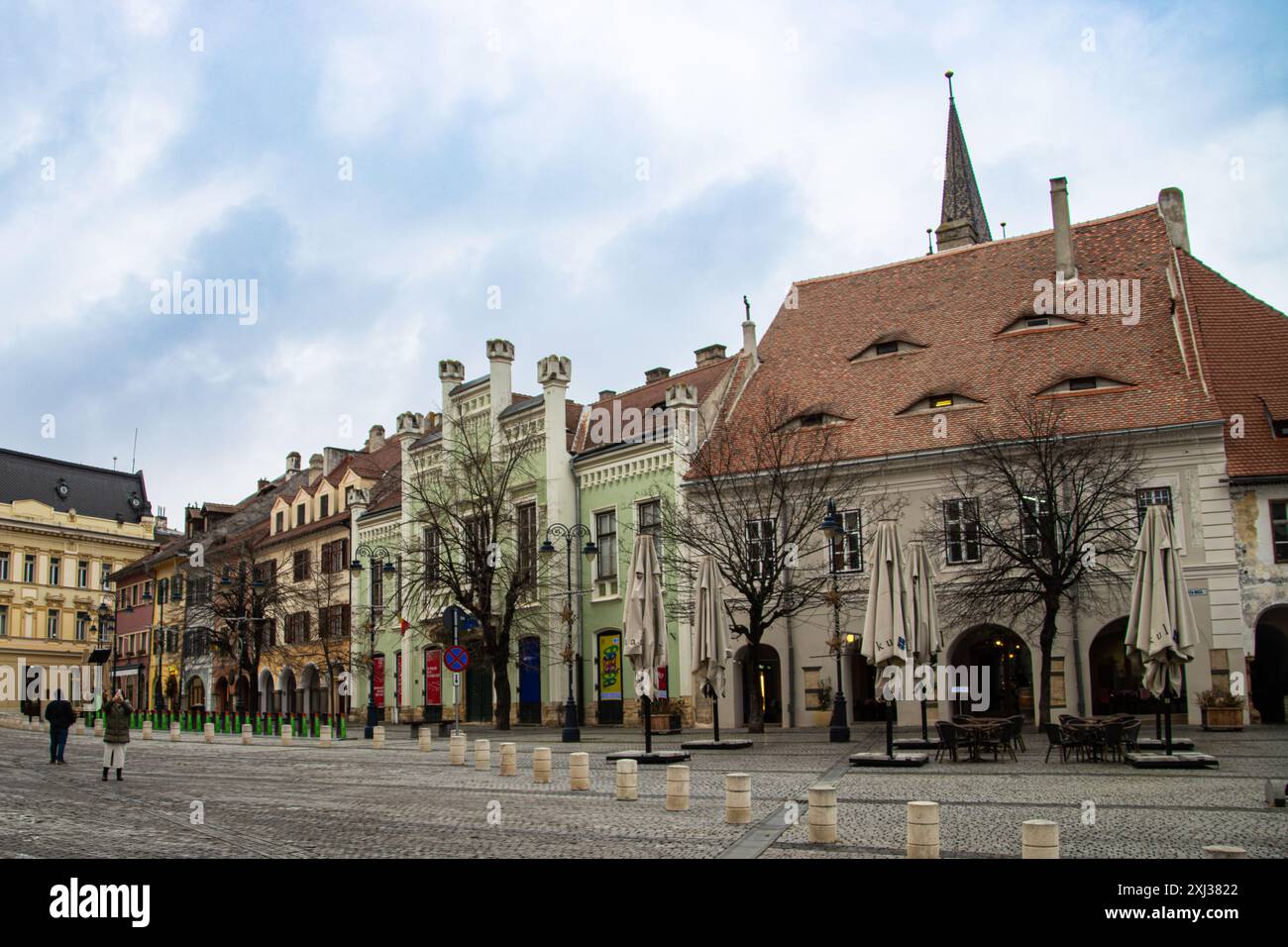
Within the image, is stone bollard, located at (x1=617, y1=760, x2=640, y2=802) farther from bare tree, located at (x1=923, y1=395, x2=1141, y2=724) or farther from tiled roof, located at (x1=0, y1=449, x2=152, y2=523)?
tiled roof, located at (x1=0, y1=449, x2=152, y2=523)

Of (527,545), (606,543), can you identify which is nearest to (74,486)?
(527,545)

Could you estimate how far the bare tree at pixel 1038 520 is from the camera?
90.9ft

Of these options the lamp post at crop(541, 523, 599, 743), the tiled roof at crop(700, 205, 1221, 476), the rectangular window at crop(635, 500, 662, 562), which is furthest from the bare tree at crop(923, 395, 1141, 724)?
the lamp post at crop(541, 523, 599, 743)

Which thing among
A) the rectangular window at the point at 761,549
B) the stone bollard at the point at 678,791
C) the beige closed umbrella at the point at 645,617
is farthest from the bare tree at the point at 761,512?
the stone bollard at the point at 678,791

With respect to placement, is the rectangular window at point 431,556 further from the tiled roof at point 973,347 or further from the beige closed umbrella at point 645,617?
the beige closed umbrella at point 645,617

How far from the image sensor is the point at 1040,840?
9305 mm

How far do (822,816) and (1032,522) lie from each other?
17707 millimetres

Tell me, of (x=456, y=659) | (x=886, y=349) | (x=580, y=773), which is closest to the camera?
(x=580, y=773)

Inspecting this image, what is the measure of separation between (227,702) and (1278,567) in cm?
5188

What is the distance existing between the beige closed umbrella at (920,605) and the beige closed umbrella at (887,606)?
0.15m

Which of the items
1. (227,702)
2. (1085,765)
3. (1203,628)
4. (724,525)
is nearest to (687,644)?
(724,525)

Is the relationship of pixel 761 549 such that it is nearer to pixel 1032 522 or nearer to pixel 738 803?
pixel 1032 522

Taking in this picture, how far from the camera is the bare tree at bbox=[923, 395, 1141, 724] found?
27703 mm

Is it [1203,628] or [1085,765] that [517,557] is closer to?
[1203,628]
